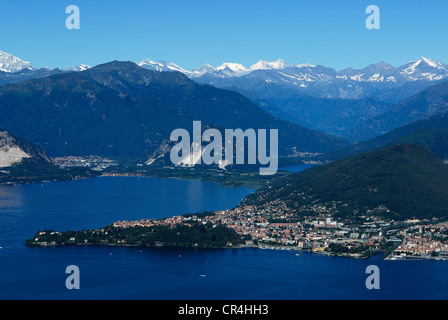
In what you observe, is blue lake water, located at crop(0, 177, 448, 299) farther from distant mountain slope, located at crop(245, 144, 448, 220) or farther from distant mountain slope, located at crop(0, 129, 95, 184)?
distant mountain slope, located at crop(0, 129, 95, 184)

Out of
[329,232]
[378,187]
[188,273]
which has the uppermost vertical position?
[378,187]

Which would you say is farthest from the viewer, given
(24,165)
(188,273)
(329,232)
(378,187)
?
(24,165)

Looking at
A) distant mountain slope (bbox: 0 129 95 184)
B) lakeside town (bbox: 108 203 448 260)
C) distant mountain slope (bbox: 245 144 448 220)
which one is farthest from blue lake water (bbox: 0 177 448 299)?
distant mountain slope (bbox: 0 129 95 184)

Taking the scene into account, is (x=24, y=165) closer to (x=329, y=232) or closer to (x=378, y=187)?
(x=378, y=187)

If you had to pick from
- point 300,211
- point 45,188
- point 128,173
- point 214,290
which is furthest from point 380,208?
point 128,173

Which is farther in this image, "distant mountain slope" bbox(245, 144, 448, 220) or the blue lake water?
"distant mountain slope" bbox(245, 144, 448, 220)

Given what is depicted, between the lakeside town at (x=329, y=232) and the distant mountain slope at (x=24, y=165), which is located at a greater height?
the distant mountain slope at (x=24, y=165)

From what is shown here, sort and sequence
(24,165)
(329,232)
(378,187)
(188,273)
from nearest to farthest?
(188,273), (329,232), (378,187), (24,165)

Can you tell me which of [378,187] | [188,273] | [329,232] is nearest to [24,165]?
[378,187]

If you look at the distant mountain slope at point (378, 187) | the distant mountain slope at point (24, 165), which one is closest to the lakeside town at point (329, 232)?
the distant mountain slope at point (378, 187)

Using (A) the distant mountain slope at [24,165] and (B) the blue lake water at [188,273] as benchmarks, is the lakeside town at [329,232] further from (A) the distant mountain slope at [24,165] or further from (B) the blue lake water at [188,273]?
(A) the distant mountain slope at [24,165]
